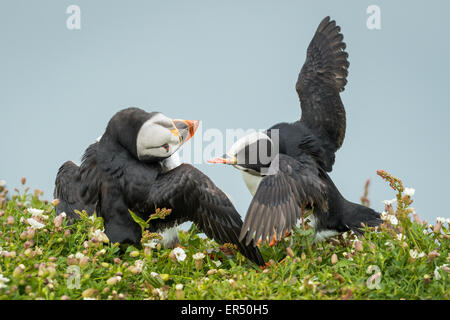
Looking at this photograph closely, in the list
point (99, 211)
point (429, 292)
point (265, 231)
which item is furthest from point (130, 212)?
point (429, 292)

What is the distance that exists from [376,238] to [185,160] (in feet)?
4.82

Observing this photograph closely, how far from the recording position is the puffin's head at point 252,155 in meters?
4.05

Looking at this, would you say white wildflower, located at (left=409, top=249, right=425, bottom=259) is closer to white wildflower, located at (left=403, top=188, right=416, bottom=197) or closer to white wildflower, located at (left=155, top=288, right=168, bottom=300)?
white wildflower, located at (left=403, top=188, right=416, bottom=197)

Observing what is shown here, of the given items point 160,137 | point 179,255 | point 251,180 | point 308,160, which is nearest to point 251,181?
point 251,180

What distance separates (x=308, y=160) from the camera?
165 inches

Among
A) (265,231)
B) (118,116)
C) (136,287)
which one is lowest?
(136,287)

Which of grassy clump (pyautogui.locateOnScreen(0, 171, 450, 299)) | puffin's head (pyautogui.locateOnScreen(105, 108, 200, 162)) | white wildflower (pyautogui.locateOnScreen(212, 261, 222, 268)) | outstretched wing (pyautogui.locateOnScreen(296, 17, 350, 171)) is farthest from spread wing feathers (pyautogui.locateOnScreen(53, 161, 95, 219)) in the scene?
outstretched wing (pyautogui.locateOnScreen(296, 17, 350, 171))

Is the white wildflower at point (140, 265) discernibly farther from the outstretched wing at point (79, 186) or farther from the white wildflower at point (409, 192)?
the white wildflower at point (409, 192)

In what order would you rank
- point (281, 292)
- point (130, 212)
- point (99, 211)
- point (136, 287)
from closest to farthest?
1. point (281, 292)
2. point (136, 287)
3. point (130, 212)
4. point (99, 211)

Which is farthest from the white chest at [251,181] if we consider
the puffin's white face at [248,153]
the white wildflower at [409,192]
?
the white wildflower at [409,192]

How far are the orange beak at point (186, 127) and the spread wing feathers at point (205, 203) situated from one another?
0.28 meters

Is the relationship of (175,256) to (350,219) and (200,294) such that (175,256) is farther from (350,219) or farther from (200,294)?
(350,219)

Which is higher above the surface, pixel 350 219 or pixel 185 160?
pixel 185 160

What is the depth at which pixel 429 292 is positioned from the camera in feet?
10.5
